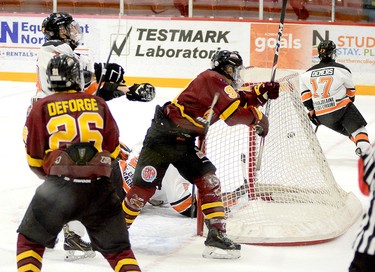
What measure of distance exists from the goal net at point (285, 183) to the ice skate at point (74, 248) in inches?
28.2

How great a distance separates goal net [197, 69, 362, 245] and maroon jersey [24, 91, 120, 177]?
5.13ft

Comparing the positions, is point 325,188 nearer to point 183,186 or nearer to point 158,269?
point 183,186

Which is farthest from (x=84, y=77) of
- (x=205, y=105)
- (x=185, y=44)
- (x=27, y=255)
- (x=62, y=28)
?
(x=185, y=44)

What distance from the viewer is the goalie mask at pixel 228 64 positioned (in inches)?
169

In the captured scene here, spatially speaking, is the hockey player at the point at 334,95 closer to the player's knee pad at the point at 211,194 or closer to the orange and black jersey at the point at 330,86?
the orange and black jersey at the point at 330,86

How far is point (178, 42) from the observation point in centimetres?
1041

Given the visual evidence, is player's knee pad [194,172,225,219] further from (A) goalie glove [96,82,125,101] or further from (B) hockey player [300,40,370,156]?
(B) hockey player [300,40,370,156]

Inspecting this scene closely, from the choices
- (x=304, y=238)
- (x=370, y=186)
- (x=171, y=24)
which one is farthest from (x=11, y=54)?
(x=370, y=186)

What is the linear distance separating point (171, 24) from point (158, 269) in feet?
21.9

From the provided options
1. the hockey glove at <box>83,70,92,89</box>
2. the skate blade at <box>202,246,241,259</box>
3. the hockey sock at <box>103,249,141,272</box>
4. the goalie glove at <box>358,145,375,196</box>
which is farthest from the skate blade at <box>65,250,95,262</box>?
the goalie glove at <box>358,145,375,196</box>

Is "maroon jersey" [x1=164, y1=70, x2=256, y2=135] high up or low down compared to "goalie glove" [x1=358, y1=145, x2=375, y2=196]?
down

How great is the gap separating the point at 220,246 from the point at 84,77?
105 cm

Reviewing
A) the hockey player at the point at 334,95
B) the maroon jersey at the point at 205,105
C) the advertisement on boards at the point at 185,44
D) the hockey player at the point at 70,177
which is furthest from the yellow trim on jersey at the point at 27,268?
the advertisement on boards at the point at 185,44

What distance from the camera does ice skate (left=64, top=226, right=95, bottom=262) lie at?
4.16 meters
